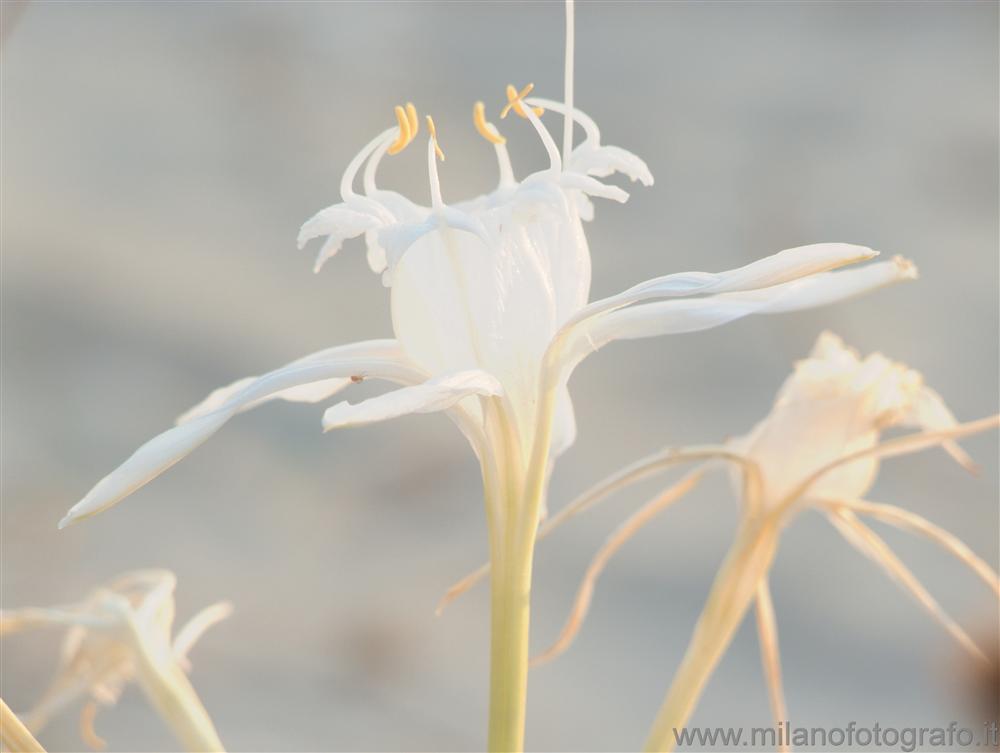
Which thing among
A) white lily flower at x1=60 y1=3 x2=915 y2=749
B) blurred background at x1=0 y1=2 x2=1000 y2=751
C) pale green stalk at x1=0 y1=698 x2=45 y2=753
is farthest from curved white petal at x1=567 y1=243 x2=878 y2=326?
blurred background at x1=0 y1=2 x2=1000 y2=751

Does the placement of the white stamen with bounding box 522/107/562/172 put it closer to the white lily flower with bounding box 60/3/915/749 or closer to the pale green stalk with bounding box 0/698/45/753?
the white lily flower with bounding box 60/3/915/749

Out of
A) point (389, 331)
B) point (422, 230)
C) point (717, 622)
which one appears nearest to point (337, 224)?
point (422, 230)

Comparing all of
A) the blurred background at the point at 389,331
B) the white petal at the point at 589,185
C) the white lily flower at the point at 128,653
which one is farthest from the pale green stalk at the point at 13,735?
the blurred background at the point at 389,331

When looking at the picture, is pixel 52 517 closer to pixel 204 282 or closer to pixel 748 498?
pixel 204 282

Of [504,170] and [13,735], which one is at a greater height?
[504,170]

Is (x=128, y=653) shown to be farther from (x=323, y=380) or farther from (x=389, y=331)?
(x=389, y=331)

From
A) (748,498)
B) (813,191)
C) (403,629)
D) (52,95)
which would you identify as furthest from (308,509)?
(748,498)
